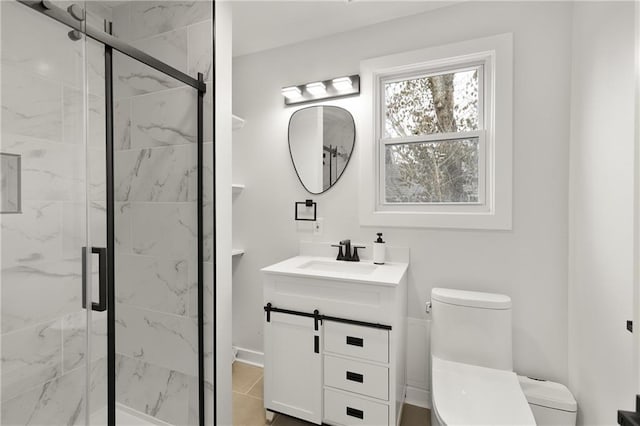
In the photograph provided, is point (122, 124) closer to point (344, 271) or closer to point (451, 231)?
point (344, 271)

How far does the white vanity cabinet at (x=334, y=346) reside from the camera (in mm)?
1466

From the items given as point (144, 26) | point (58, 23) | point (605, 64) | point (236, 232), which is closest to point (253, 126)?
point (236, 232)

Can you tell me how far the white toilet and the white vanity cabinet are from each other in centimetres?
23

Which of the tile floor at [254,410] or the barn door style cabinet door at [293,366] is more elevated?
the barn door style cabinet door at [293,366]

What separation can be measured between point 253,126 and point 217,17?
1.03 meters

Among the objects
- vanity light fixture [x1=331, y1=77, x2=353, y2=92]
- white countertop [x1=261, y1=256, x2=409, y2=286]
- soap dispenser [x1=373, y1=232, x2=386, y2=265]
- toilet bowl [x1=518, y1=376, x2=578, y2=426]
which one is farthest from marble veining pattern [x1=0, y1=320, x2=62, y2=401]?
toilet bowl [x1=518, y1=376, x2=578, y2=426]

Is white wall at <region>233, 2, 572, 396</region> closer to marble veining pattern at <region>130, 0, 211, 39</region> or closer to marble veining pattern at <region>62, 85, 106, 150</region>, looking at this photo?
marble veining pattern at <region>130, 0, 211, 39</region>

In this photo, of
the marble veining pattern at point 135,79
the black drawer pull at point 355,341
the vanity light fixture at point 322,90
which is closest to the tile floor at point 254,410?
the black drawer pull at point 355,341

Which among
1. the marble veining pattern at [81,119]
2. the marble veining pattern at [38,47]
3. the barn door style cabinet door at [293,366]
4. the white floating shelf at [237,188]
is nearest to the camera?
the marble veining pattern at [38,47]

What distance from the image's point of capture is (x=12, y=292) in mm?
904

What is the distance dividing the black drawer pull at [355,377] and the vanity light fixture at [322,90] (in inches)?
67.4

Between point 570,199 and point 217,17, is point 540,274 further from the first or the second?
point 217,17

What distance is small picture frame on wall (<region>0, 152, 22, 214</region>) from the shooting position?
33.8 inches

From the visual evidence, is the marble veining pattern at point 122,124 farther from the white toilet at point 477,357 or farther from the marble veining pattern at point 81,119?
the white toilet at point 477,357
